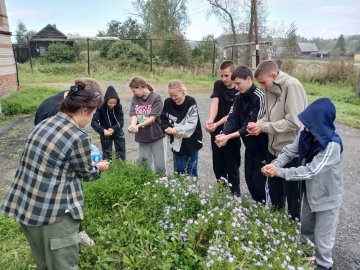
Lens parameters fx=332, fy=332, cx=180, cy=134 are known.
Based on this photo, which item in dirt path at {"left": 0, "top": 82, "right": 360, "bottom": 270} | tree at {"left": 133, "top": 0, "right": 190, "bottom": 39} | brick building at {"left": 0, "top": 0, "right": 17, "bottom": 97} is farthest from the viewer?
tree at {"left": 133, "top": 0, "right": 190, "bottom": 39}

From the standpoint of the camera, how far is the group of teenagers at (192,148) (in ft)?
7.22

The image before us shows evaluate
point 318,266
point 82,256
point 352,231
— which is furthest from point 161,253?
point 352,231

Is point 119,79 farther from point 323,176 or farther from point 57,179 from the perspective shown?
point 57,179

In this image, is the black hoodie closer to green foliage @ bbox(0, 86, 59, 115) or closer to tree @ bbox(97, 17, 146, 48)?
green foliage @ bbox(0, 86, 59, 115)

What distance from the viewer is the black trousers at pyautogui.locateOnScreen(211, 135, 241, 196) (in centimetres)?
424

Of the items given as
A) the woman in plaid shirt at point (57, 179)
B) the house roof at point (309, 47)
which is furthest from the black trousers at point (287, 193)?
the house roof at point (309, 47)

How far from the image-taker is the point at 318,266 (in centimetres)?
314

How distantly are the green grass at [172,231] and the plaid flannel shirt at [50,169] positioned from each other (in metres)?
0.82

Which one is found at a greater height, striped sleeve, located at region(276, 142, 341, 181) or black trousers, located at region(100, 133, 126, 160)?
striped sleeve, located at region(276, 142, 341, 181)

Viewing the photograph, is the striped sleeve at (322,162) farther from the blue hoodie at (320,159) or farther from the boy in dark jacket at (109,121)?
the boy in dark jacket at (109,121)

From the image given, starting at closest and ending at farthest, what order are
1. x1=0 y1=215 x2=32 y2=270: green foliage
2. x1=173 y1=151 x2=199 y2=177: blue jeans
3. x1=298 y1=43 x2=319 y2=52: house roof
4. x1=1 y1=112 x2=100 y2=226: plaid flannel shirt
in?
x1=1 y1=112 x2=100 y2=226: plaid flannel shirt
x1=0 y1=215 x2=32 y2=270: green foliage
x1=173 y1=151 x2=199 y2=177: blue jeans
x1=298 y1=43 x2=319 y2=52: house roof

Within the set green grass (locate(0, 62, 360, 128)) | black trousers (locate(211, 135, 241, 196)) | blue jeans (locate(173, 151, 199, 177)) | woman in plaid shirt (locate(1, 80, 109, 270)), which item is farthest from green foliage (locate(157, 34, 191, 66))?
woman in plaid shirt (locate(1, 80, 109, 270))

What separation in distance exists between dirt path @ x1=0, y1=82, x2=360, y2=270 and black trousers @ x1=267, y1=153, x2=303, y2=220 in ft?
1.97

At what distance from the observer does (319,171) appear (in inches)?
110
